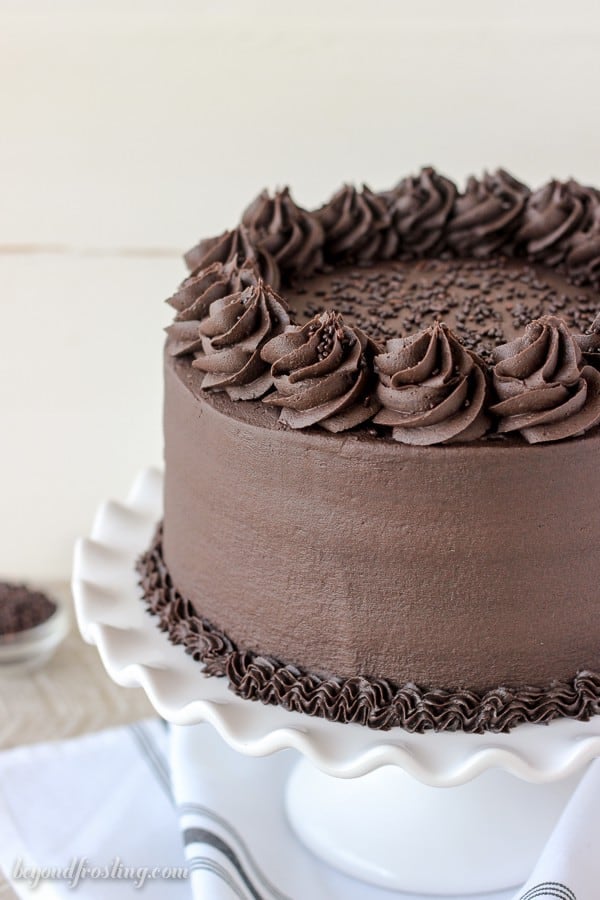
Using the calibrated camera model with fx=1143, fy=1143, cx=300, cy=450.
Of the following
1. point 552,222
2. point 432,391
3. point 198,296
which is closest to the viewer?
point 432,391

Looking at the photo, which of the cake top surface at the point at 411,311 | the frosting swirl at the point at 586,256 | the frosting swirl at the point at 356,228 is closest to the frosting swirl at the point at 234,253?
the cake top surface at the point at 411,311

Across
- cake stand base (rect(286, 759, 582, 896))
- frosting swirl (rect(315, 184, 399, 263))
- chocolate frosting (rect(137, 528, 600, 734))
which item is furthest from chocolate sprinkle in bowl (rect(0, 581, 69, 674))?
frosting swirl (rect(315, 184, 399, 263))

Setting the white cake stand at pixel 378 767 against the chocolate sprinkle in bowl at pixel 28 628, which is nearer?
the white cake stand at pixel 378 767

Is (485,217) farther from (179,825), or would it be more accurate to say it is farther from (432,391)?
(179,825)

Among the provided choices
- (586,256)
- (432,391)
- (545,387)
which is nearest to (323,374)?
(432,391)

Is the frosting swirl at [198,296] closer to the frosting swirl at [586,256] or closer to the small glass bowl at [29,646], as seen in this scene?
the frosting swirl at [586,256]

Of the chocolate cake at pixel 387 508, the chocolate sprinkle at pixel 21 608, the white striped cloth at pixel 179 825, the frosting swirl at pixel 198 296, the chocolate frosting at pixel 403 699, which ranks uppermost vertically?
the frosting swirl at pixel 198 296

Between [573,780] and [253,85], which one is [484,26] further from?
[573,780]

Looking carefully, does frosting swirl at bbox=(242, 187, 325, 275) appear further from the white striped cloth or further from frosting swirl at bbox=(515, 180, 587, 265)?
the white striped cloth
